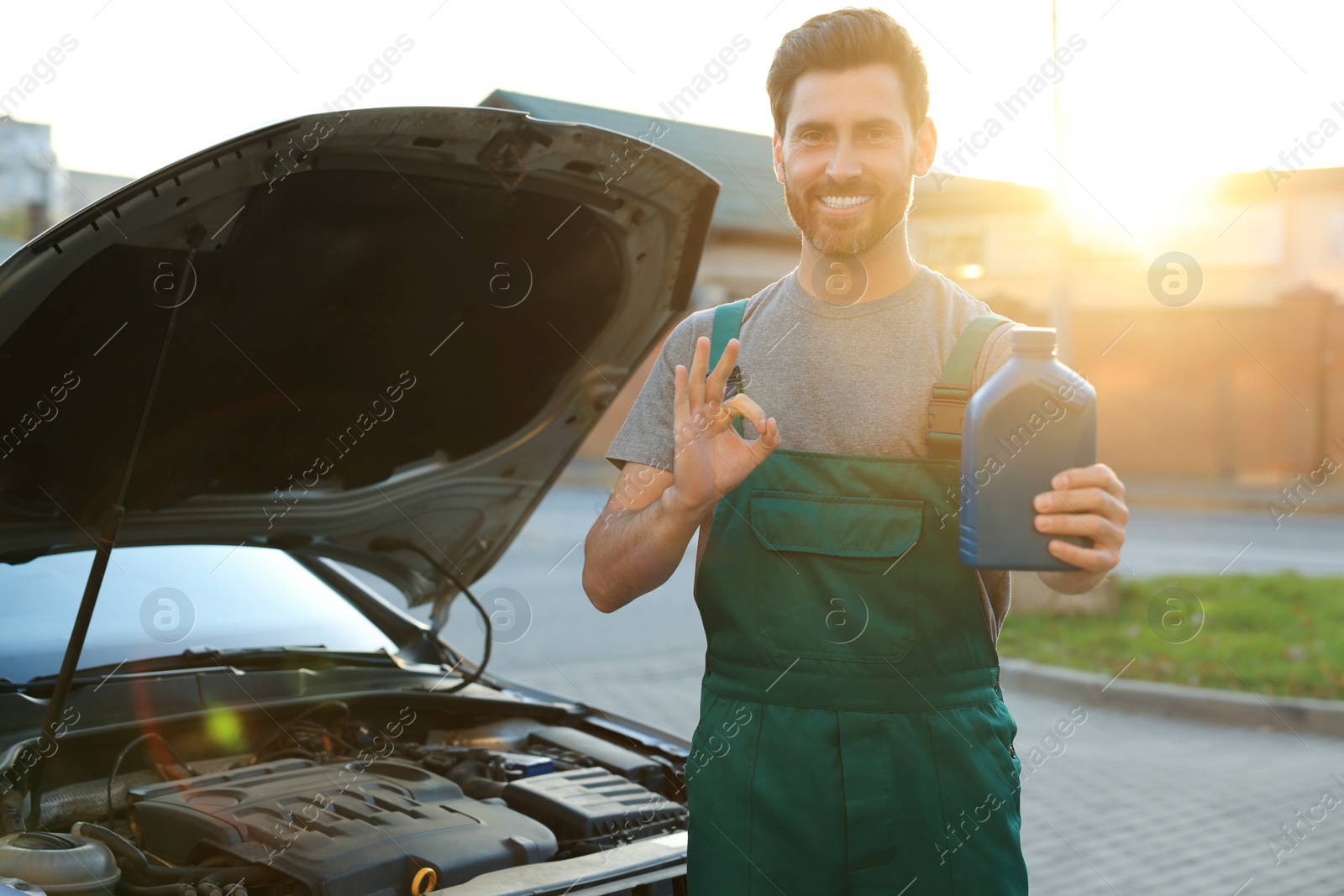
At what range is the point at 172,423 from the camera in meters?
2.67

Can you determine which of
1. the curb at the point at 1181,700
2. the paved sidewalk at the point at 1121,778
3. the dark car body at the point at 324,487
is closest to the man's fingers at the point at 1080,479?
the dark car body at the point at 324,487

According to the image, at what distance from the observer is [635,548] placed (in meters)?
1.99

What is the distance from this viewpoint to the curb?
21.6ft

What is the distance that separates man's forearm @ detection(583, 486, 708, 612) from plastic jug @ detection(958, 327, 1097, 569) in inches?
18.8

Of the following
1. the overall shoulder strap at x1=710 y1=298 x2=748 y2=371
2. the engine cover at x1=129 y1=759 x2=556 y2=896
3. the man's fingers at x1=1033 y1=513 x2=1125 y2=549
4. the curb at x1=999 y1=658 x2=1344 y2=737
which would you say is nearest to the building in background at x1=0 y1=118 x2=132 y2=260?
the curb at x1=999 y1=658 x2=1344 y2=737

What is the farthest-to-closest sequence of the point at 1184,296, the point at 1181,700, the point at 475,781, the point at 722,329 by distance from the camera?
the point at 1184,296, the point at 1181,700, the point at 475,781, the point at 722,329

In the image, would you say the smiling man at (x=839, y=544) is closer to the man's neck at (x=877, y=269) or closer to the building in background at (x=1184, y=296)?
the man's neck at (x=877, y=269)

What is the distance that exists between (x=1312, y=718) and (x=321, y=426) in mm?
6099

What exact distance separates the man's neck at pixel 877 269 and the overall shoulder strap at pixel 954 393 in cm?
19

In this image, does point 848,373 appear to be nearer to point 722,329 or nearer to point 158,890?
point 722,329

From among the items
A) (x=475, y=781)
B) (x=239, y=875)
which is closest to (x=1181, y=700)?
(x=475, y=781)

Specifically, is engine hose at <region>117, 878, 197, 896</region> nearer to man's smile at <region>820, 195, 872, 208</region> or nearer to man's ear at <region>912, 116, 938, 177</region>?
man's smile at <region>820, 195, 872, 208</region>

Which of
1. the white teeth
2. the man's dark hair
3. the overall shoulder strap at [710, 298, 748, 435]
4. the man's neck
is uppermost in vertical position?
the man's dark hair

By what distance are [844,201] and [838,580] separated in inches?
25.9
